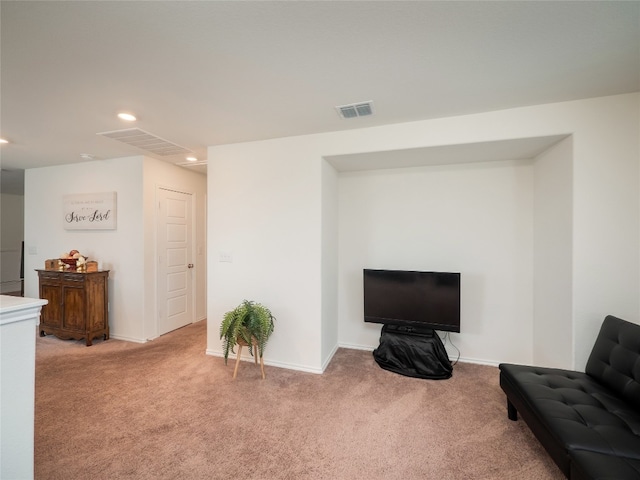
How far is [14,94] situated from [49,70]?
2.06ft

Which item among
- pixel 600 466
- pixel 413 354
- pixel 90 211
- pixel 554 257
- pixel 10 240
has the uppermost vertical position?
pixel 90 211

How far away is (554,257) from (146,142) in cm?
428

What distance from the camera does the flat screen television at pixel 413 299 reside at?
289cm

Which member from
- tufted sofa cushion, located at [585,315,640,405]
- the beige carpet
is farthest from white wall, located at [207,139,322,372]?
tufted sofa cushion, located at [585,315,640,405]

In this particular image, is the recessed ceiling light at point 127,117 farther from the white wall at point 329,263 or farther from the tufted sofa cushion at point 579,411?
the tufted sofa cushion at point 579,411

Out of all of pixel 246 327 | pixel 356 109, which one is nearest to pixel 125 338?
pixel 246 327

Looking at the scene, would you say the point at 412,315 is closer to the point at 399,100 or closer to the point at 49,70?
the point at 399,100

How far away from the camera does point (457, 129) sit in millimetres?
2484

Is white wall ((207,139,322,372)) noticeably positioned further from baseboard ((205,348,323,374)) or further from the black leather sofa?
the black leather sofa

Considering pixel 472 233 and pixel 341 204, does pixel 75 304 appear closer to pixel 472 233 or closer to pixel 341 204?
pixel 341 204

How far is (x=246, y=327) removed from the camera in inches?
107

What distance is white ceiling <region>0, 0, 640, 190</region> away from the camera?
1.36 m

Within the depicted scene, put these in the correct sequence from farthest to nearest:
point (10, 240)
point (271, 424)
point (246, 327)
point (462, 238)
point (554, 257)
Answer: point (10, 240) < point (462, 238) < point (246, 327) < point (554, 257) < point (271, 424)

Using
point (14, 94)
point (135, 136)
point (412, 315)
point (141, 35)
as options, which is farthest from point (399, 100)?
point (14, 94)
